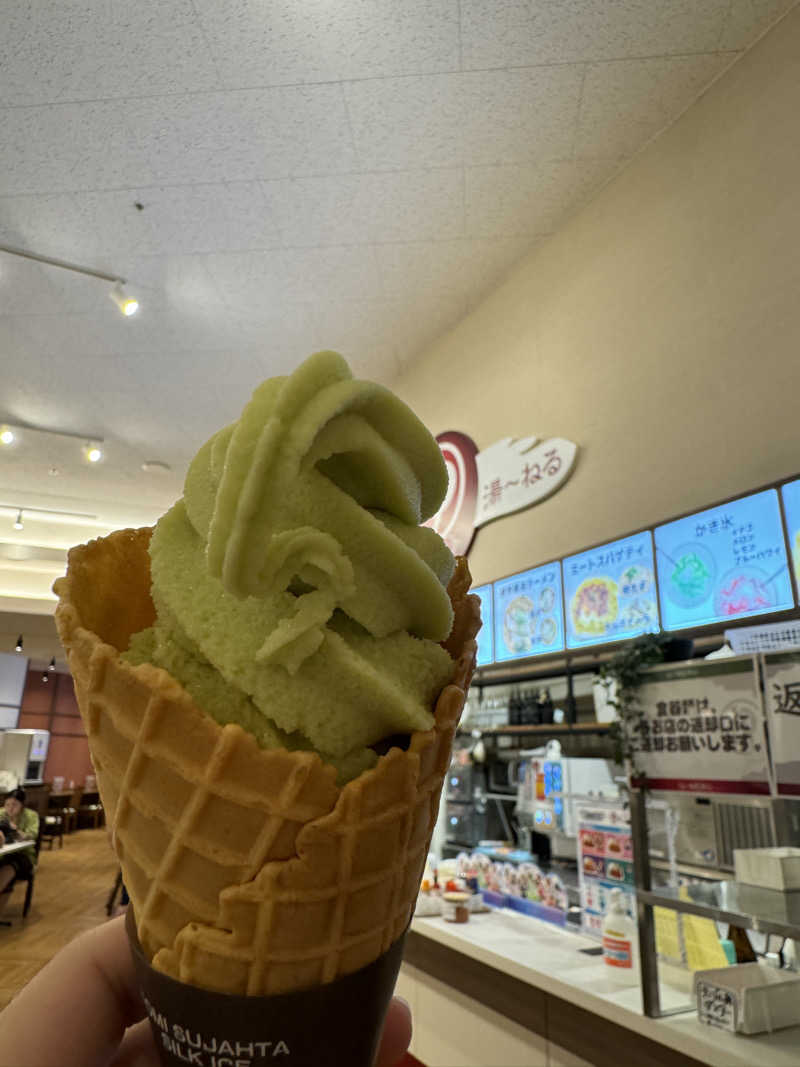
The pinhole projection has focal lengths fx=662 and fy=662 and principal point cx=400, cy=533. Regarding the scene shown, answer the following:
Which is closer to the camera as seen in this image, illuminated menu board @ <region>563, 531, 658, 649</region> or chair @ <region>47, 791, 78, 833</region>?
illuminated menu board @ <region>563, 531, 658, 649</region>

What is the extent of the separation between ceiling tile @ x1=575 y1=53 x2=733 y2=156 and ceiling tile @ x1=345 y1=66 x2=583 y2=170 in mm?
104

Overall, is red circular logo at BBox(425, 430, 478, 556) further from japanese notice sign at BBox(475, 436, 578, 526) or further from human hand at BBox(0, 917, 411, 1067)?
human hand at BBox(0, 917, 411, 1067)

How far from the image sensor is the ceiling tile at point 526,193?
4.06 meters

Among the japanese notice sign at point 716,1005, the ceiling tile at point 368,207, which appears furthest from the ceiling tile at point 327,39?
the japanese notice sign at point 716,1005

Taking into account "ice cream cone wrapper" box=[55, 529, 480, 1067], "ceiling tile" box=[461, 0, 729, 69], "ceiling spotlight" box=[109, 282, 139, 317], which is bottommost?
"ice cream cone wrapper" box=[55, 529, 480, 1067]

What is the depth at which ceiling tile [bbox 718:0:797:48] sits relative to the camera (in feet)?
10.0

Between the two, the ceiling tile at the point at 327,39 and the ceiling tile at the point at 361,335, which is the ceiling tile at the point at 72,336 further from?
the ceiling tile at the point at 327,39

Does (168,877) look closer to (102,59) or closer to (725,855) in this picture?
(725,855)

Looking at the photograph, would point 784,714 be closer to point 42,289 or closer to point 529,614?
point 529,614

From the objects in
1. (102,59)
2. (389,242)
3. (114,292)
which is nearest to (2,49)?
(102,59)

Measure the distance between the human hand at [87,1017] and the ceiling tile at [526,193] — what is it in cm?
430

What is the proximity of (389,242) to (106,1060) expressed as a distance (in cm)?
478

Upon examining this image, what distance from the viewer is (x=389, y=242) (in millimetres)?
4773

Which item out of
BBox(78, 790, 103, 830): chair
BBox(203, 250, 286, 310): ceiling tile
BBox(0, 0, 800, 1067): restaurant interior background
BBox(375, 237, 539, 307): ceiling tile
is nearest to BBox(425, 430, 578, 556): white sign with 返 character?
Result: BBox(0, 0, 800, 1067): restaurant interior background
